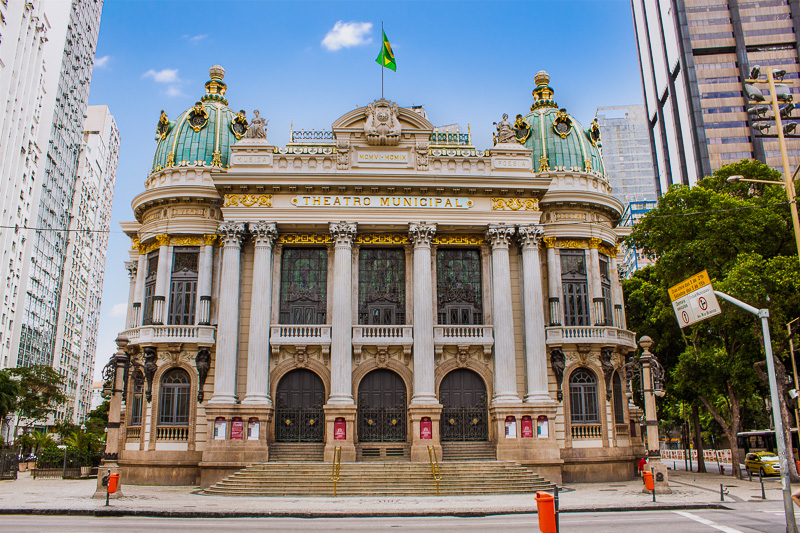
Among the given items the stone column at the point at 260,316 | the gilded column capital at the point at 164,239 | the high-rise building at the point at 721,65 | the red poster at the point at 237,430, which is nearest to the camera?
the red poster at the point at 237,430

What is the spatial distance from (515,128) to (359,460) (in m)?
21.2

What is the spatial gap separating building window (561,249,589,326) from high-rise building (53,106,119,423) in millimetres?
75362

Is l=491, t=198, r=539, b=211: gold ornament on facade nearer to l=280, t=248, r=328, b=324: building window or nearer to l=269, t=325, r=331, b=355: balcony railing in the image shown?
l=280, t=248, r=328, b=324: building window

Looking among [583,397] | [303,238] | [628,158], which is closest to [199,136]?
[303,238]

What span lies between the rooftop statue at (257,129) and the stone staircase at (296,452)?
54.6 feet

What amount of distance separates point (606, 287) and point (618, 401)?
21.3 feet

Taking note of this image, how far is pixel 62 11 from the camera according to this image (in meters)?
89.4

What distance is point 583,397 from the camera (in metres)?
34.5

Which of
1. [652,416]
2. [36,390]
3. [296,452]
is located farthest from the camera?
[36,390]

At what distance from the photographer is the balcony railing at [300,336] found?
109 feet

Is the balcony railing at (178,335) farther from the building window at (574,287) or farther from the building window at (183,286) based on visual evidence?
the building window at (574,287)

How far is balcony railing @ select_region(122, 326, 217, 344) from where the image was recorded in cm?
3334

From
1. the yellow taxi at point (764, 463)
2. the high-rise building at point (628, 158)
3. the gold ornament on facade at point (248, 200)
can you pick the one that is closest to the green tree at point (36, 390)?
the gold ornament on facade at point (248, 200)

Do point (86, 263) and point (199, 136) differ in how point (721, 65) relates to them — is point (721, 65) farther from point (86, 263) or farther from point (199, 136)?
point (86, 263)
